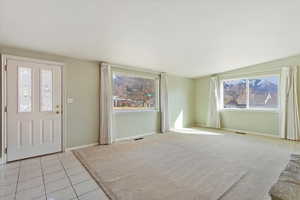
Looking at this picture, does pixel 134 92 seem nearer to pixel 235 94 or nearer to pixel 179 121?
pixel 179 121

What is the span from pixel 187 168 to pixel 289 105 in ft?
12.9

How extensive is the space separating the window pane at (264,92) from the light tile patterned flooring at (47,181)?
5408mm

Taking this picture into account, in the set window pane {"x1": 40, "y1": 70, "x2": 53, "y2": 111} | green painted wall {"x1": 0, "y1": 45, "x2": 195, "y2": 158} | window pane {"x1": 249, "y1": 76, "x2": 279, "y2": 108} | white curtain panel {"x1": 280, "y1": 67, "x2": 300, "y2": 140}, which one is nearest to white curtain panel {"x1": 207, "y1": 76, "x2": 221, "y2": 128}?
Answer: window pane {"x1": 249, "y1": 76, "x2": 279, "y2": 108}

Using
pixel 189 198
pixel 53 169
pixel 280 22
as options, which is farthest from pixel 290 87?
pixel 53 169

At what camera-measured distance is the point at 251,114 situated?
4926 millimetres

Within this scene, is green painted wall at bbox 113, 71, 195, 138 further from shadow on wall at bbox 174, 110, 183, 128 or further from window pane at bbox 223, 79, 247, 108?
window pane at bbox 223, 79, 247, 108

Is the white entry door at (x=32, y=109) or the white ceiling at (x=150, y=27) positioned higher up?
the white ceiling at (x=150, y=27)

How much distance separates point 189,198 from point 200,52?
3188 mm

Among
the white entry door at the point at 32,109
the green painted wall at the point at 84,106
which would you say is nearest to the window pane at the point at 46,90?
the white entry door at the point at 32,109

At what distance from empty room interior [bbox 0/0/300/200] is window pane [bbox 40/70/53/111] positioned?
0.06ft

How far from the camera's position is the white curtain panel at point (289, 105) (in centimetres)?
404

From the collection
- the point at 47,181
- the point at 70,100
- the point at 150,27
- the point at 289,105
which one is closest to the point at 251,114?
the point at 289,105

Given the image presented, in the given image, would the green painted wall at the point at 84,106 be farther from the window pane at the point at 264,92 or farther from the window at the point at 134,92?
the window pane at the point at 264,92

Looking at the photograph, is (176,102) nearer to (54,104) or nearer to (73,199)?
(54,104)
